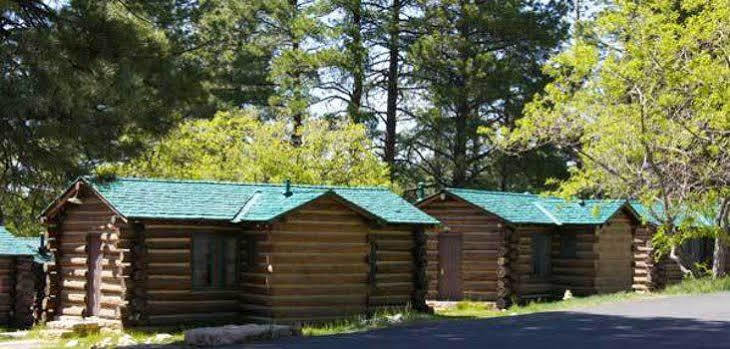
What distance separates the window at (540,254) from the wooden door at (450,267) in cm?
272

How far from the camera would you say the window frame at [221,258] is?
23.7 meters

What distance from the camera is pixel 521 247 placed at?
3166 cm

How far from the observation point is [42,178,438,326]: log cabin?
22891 mm

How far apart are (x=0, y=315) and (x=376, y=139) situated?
61.4ft

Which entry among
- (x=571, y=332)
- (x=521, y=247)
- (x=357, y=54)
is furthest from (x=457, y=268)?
(x=571, y=332)

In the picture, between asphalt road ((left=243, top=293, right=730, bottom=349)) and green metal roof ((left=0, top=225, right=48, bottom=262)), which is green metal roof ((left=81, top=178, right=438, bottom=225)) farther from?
green metal roof ((left=0, top=225, right=48, bottom=262))

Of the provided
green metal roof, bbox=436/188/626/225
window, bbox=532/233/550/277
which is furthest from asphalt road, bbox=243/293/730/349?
window, bbox=532/233/550/277

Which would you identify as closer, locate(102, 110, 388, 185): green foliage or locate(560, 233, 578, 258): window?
locate(560, 233, 578, 258): window

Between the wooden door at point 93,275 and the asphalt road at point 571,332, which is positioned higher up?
the wooden door at point 93,275

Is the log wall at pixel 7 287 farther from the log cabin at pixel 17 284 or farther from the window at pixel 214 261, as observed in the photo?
the window at pixel 214 261

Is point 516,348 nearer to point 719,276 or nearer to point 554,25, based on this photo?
point 719,276

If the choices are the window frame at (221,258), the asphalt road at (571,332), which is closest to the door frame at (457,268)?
the asphalt road at (571,332)

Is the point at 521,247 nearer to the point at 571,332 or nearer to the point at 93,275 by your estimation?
the point at 571,332

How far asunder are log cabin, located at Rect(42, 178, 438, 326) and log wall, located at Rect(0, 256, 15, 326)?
5451 millimetres
